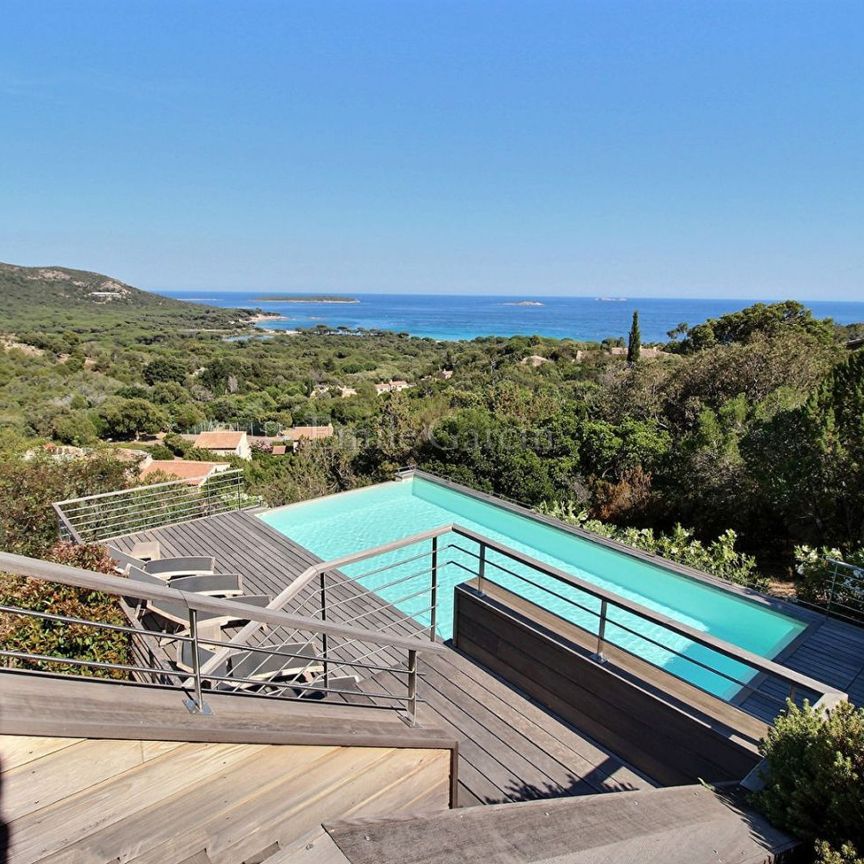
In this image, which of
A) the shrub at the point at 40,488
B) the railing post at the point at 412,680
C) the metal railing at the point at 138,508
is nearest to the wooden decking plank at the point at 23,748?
the railing post at the point at 412,680

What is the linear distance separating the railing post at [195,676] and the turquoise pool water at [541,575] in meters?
2.13

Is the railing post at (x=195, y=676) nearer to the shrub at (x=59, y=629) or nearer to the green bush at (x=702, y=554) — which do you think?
the shrub at (x=59, y=629)

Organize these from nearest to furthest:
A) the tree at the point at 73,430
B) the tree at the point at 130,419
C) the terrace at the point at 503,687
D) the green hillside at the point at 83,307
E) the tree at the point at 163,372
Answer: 1. the terrace at the point at 503,687
2. the tree at the point at 73,430
3. the tree at the point at 130,419
4. the tree at the point at 163,372
5. the green hillside at the point at 83,307

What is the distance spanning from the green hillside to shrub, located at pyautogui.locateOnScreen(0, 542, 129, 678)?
2137 inches

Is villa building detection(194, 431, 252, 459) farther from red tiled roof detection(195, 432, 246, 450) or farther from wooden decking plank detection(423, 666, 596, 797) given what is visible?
wooden decking plank detection(423, 666, 596, 797)

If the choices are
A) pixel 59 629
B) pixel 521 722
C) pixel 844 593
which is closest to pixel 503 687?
pixel 521 722

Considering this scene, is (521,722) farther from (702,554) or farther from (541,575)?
(702,554)

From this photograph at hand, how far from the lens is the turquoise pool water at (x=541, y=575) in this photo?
5.87m

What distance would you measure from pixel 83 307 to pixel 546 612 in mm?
85076

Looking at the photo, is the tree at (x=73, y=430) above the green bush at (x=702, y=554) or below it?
below

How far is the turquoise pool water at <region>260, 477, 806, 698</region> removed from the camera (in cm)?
587

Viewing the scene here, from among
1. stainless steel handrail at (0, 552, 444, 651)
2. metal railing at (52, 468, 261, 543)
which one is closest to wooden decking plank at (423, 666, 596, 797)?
stainless steel handrail at (0, 552, 444, 651)

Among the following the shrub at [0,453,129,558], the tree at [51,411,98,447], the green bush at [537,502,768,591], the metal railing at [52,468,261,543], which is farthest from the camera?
the tree at [51,411,98,447]

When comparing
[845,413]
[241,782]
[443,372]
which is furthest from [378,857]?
[443,372]
